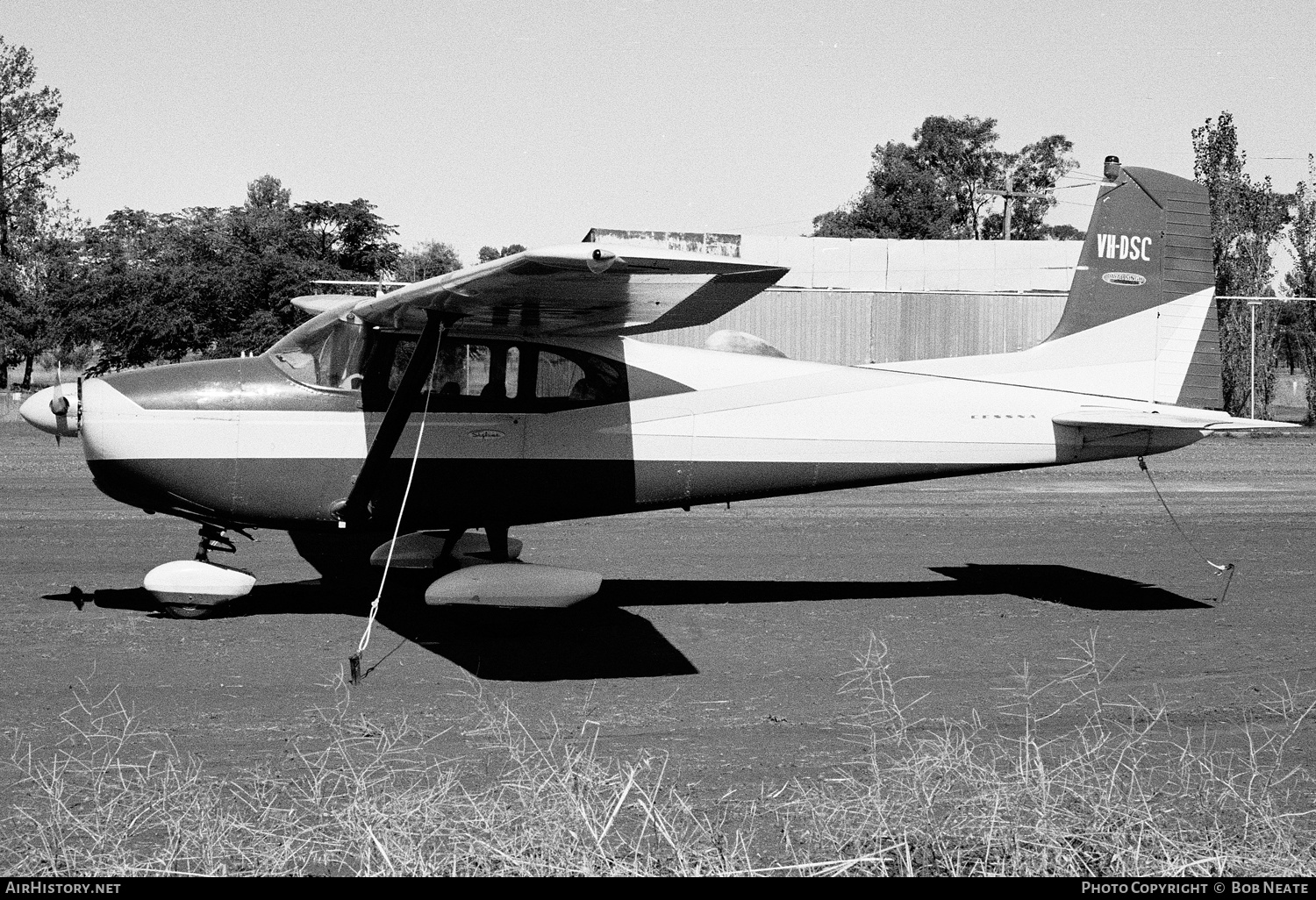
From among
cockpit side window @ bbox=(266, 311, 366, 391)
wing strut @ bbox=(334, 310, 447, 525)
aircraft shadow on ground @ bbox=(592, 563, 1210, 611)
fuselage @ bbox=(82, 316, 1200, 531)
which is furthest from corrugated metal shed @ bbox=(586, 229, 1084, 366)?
wing strut @ bbox=(334, 310, 447, 525)

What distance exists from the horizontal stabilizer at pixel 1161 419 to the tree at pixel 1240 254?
1146 inches

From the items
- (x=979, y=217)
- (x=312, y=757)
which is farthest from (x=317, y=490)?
A: (x=979, y=217)

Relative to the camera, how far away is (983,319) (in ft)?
112

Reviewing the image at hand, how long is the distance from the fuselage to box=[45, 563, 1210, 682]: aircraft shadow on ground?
744 millimetres

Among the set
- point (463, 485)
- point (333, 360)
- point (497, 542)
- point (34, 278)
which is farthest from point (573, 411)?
point (34, 278)

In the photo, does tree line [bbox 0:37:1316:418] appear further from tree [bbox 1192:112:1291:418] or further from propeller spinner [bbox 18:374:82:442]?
propeller spinner [bbox 18:374:82:442]

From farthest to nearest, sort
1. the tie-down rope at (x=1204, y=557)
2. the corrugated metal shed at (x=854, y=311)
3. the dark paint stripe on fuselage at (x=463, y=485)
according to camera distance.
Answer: the corrugated metal shed at (x=854, y=311)
the tie-down rope at (x=1204, y=557)
the dark paint stripe on fuselage at (x=463, y=485)

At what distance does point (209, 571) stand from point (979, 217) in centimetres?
6459

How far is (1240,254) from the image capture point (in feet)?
119

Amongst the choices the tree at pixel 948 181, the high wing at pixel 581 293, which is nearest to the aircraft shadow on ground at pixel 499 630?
the high wing at pixel 581 293

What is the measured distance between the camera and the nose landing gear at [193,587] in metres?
7.73

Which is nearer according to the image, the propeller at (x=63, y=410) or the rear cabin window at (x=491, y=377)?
the propeller at (x=63, y=410)

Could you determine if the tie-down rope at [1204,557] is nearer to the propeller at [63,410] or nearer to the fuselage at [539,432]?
A: the fuselage at [539,432]
